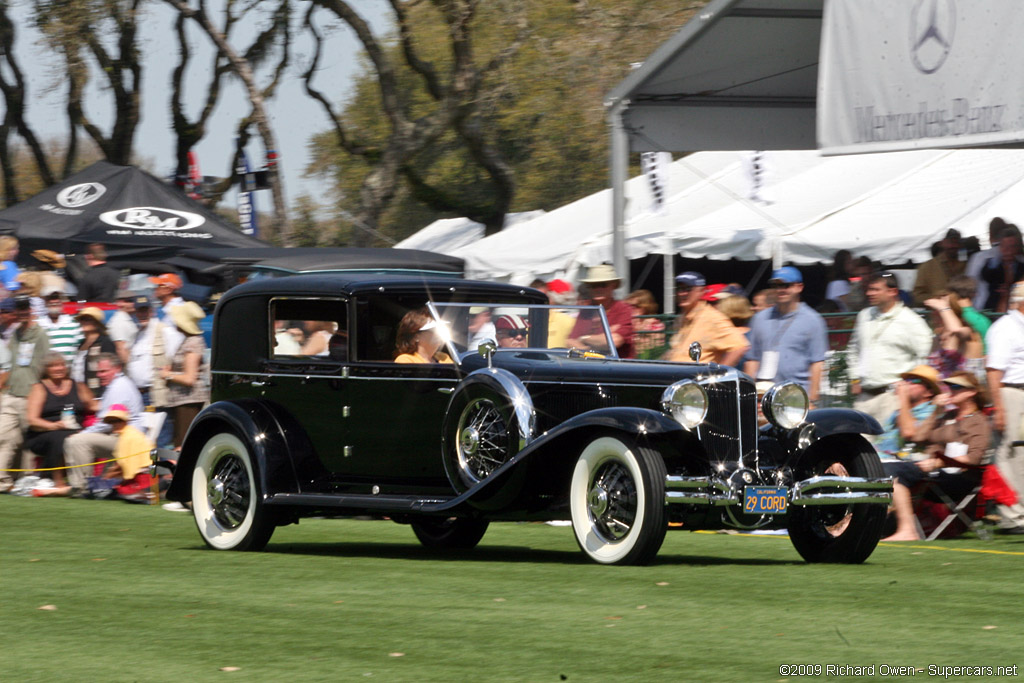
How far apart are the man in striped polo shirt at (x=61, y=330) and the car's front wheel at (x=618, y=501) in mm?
8257

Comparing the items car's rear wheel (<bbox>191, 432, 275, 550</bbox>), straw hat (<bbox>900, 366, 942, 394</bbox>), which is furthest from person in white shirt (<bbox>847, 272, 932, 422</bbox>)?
car's rear wheel (<bbox>191, 432, 275, 550</bbox>)

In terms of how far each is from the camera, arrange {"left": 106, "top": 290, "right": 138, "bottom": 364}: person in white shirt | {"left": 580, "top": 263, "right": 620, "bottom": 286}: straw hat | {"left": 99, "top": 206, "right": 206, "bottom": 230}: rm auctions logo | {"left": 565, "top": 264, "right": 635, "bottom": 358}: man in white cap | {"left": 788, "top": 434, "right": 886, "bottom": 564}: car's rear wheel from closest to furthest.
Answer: {"left": 788, "top": 434, "right": 886, "bottom": 564}: car's rear wheel, {"left": 565, "top": 264, "right": 635, "bottom": 358}: man in white cap, {"left": 580, "top": 263, "right": 620, "bottom": 286}: straw hat, {"left": 106, "top": 290, "right": 138, "bottom": 364}: person in white shirt, {"left": 99, "top": 206, "right": 206, "bottom": 230}: rm auctions logo

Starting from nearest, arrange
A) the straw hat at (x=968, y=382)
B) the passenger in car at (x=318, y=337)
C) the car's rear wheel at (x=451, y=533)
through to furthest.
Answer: the passenger in car at (x=318, y=337)
the car's rear wheel at (x=451, y=533)
the straw hat at (x=968, y=382)

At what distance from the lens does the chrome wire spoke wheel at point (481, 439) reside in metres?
8.21

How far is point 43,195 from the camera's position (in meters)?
19.4

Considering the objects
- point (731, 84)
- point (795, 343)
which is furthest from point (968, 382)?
point (731, 84)

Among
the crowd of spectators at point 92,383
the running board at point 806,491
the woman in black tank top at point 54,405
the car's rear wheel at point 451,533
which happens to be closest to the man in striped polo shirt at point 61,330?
the crowd of spectators at point 92,383

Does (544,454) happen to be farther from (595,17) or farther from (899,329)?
(595,17)

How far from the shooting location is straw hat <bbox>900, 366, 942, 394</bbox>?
33.9 ft

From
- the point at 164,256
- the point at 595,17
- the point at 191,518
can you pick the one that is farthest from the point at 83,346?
the point at 595,17

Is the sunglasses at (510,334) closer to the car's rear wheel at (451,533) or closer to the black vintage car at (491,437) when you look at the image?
the black vintage car at (491,437)

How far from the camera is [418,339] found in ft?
29.1

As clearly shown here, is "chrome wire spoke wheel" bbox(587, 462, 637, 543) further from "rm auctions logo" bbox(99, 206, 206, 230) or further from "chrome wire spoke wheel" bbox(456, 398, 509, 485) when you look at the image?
"rm auctions logo" bbox(99, 206, 206, 230)

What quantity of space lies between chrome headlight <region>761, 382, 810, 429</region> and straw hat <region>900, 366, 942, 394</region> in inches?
92.6
